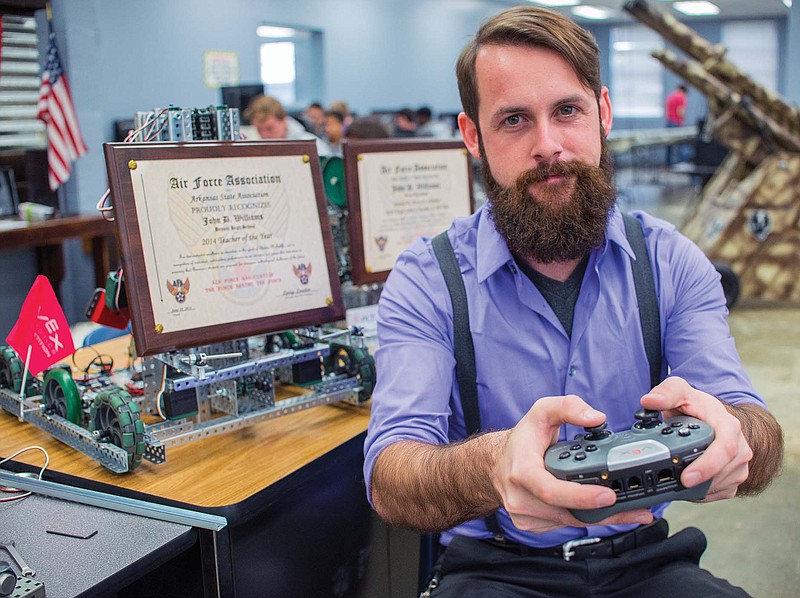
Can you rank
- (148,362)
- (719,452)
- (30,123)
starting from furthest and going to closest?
(30,123) → (148,362) → (719,452)

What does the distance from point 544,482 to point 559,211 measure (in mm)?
576

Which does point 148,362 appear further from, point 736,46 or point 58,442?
point 736,46

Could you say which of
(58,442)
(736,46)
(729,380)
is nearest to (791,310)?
(729,380)

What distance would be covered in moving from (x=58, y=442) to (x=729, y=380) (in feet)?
3.84

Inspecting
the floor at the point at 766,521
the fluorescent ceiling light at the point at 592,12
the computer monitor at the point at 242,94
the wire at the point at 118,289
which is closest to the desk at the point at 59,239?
the computer monitor at the point at 242,94

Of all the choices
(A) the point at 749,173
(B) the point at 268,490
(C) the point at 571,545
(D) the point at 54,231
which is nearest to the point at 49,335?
(B) the point at 268,490

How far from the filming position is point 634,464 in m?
0.88

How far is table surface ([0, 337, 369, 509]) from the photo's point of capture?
1.34 metres

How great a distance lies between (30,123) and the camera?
5.38m

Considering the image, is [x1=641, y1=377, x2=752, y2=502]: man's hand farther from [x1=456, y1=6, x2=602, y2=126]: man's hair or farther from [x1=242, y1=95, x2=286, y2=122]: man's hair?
[x1=242, y1=95, x2=286, y2=122]: man's hair

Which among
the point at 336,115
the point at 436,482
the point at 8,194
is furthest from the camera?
the point at 336,115

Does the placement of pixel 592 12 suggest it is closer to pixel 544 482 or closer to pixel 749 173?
pixel 749 173

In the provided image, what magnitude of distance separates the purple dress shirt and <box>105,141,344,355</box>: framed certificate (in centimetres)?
32

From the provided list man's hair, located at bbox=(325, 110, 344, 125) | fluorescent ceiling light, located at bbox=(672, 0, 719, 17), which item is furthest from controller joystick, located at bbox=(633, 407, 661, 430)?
fluorescent ceiling light, located at bbox=(672, 0, 719, 17)
